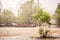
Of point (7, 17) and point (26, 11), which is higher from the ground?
point (26, 11)

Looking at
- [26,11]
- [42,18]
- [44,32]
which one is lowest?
[44,32]

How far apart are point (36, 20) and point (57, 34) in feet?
2.44

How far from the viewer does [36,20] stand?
8445 mm

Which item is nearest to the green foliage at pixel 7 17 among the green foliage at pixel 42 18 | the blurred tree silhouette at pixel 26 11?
the blurred tree silhouette at pixel 26 11

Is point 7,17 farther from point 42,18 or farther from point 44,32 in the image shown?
point 44,32

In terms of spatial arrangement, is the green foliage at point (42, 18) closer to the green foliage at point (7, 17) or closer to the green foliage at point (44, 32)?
the green foliage at point (44, 32)

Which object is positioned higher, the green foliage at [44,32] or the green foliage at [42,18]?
the green foliage at [42,18]

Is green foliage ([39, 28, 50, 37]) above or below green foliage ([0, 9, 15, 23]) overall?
below

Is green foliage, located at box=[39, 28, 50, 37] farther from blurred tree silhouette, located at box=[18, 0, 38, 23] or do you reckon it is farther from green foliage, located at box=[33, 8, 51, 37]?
blurred tree silhouette, located at box=[18, 0, 38, 23]

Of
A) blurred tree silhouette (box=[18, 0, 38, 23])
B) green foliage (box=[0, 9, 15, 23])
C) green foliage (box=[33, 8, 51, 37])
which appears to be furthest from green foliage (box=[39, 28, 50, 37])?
green foliage (box=[0, 9, 15, 23])

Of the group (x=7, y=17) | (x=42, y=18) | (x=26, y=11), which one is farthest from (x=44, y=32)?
(x=7, y=17)

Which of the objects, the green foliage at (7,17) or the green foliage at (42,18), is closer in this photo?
the green foliage at (42,18)

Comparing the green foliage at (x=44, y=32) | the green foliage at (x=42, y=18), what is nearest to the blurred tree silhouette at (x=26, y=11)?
the green foliage at (x=42, y=18)

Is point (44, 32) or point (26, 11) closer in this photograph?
point (44, 32)
